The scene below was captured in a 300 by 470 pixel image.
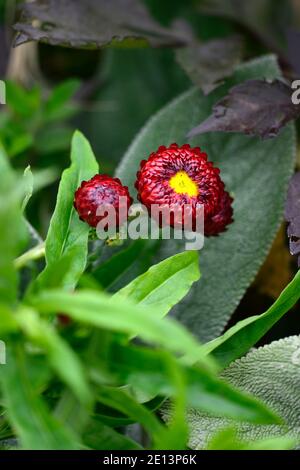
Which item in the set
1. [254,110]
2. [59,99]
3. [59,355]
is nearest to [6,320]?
[59,355]

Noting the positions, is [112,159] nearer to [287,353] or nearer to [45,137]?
[45,137]

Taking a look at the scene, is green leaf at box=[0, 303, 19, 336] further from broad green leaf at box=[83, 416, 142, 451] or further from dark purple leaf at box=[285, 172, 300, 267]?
dark purple leaf at box=[285, 172, 300, 267]

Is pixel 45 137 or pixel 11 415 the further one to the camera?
pixel 45 137

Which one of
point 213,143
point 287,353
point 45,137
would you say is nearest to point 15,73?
point 45,137

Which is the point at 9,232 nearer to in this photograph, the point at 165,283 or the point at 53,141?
the point at 165,283

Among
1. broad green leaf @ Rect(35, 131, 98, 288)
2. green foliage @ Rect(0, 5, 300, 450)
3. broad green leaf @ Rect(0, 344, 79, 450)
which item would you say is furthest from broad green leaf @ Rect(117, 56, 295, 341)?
broad green leaf @ Rect(0, 344, 79, 450)

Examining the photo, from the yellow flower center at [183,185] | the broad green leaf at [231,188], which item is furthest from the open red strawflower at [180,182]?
the broad green leaf at [231,188]

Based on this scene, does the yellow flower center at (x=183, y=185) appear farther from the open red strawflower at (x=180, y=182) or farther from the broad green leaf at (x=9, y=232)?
the broad green leaf at (x=9, y=232)
